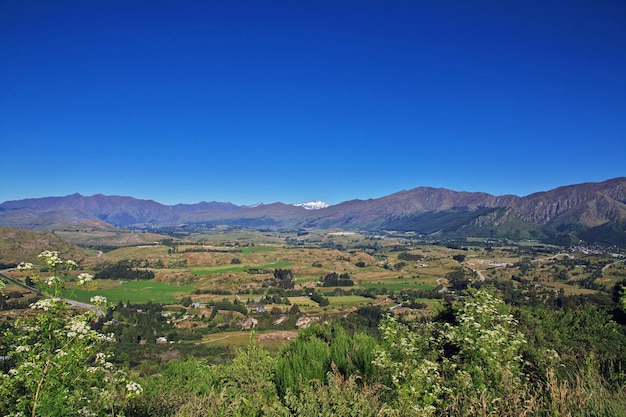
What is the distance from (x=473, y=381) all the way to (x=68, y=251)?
188 meters

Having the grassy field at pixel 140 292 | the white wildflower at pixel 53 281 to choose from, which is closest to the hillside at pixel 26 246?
the grassy field at pixel 140 292

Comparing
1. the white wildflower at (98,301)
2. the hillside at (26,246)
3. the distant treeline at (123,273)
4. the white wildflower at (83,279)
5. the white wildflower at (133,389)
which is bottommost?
the distant treeline at (123,273)

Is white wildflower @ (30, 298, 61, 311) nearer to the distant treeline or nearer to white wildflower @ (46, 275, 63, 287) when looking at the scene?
white wildflower @ (46, 275, 63, 287)

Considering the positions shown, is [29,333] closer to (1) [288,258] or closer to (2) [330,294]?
(2) [330,294]

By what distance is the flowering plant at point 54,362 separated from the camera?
569cm

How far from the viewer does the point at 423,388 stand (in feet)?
24.5

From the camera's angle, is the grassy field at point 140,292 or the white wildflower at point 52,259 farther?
the grassy field at point 140,292

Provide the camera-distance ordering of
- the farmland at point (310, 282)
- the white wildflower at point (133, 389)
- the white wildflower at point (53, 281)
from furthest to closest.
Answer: the farmland at point (310, 282) < the white wildflower at point (133, 389) < the white wildflower at point (53, 281)

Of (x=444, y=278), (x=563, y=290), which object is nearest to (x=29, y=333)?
(x=563, y=290)

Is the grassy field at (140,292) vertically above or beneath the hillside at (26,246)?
beneath

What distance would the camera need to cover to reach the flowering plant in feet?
18.7

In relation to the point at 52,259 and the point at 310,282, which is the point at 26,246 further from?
the point at 52,259

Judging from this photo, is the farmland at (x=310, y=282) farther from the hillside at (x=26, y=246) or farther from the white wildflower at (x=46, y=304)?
the white wildflower at (x=46, y=304)

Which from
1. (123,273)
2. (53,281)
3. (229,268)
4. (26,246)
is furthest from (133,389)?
(26,246)
